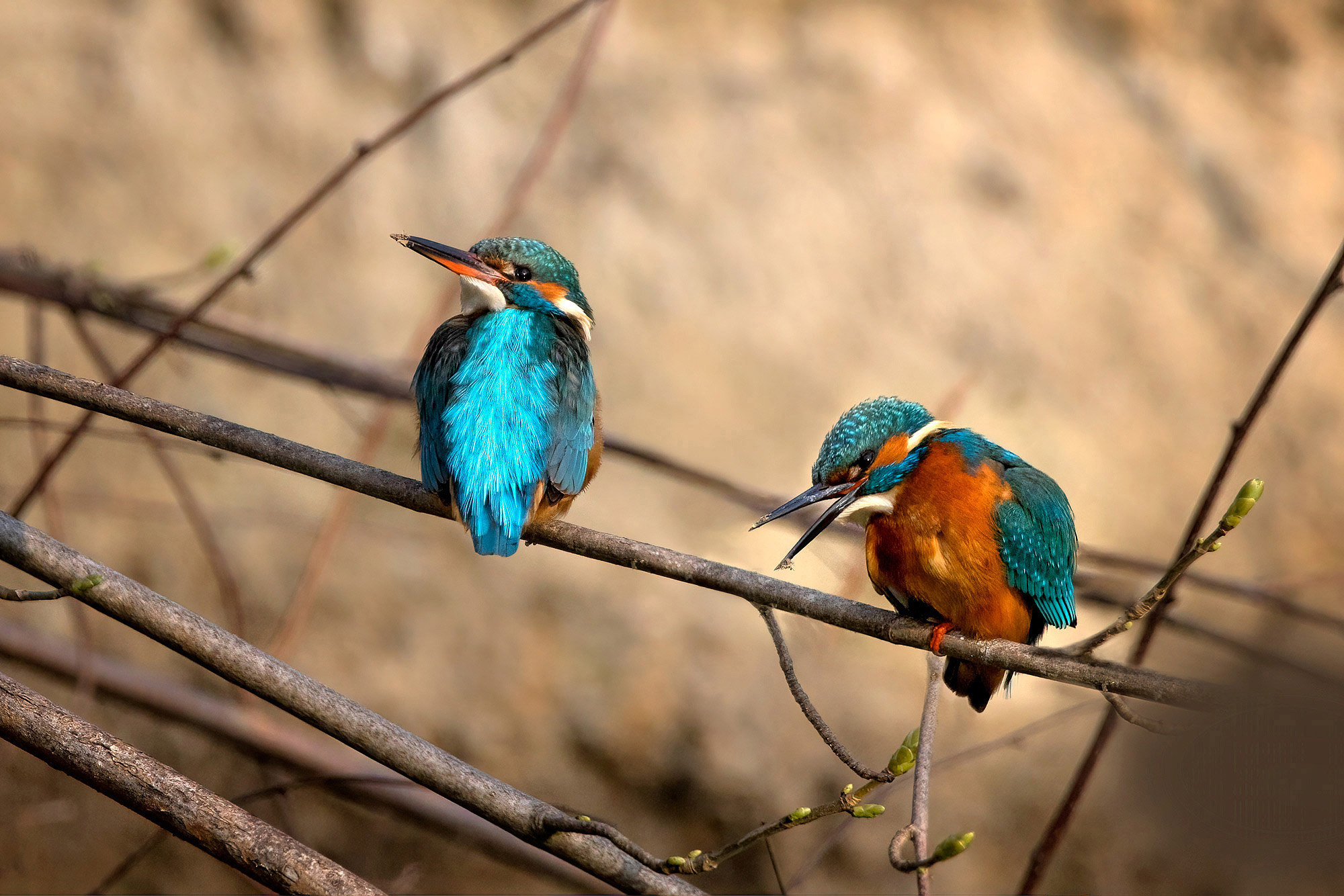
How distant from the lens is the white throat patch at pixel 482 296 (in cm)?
218

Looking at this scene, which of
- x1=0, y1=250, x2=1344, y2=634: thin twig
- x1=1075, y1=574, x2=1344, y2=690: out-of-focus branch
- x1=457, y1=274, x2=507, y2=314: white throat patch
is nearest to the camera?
x1=1075, y1=574, x2=1344, y2=690: out-of-focus branch

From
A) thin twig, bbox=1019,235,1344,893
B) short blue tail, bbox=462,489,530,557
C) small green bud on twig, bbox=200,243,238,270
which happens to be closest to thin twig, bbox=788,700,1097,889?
thin twig, bbox=1019,235,1344,893

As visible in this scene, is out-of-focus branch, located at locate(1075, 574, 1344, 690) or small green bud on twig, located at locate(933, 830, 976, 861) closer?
out-of-focus branch, located at locate(1075, 574, 1344, 690)

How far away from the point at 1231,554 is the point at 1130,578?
1.07 feet

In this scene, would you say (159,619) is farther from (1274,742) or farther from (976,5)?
(976,5)

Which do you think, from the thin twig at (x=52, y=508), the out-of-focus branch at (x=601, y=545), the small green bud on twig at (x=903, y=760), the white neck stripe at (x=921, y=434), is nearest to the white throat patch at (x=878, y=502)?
the white neck stripe at (x=921, y=434)

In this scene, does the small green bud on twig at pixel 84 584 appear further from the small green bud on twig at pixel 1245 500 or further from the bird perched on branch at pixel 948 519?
the small green bud on twig at pixel 1245 500

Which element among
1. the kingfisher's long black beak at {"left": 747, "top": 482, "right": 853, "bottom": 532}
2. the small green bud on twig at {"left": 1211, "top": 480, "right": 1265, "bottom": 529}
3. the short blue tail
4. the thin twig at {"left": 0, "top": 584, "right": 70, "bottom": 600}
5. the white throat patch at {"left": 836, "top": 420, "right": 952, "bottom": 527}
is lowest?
the thin twig at {"left": 0, "top": 584, "right": 70, "bottom": 600}

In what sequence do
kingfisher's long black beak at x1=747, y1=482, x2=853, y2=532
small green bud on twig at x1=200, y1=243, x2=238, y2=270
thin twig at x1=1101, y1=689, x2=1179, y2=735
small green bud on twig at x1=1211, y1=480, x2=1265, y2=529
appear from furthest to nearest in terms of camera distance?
small green bud on twig at x1=200, y1=243, x2=238, y2=270, kingfisher's long black beak at x1=747, y1=482, x2=853, y2=532, small green bud on twig at x1=1211, y1=480, x2=1265, y2=529, thin twig at x1=1101, y1=689, x2=1179, y2=735

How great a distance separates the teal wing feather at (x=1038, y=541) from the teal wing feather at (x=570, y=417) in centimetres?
76

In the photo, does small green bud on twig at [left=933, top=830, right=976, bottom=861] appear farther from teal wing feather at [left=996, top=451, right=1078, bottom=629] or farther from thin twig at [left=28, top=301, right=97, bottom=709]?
thin twig at [left=28, top=301, right=97, bottom=709]

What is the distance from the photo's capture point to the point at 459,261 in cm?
213

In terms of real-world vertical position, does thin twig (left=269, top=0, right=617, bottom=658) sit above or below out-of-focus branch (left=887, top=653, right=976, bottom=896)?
above

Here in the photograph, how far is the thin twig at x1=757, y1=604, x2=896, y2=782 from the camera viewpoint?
1177mm
